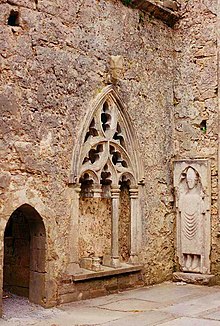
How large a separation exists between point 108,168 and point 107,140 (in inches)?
15.6

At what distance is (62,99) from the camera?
7.00 m

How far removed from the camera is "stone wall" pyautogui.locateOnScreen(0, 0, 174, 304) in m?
6.41

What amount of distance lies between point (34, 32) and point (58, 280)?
3009 millimetres

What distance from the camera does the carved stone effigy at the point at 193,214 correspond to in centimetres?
846

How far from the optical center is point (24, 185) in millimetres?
6445

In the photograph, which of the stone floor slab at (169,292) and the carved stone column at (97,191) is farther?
the carved stone column at (97,191)

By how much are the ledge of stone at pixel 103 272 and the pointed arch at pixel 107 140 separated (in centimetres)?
117

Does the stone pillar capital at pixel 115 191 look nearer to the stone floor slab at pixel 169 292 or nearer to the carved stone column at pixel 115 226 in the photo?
the carved stone column at pixel 115 226

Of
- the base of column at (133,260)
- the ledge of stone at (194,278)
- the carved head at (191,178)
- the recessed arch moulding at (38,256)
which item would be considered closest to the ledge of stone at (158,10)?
the carved head at (191,178)

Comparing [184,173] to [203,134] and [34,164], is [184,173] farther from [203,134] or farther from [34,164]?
[34,164]

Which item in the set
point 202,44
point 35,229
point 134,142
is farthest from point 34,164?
point 202,44

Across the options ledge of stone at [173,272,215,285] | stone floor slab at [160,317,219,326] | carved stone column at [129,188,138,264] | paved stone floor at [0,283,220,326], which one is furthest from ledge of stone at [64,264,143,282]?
stone floor slab at [160,317,219,326]

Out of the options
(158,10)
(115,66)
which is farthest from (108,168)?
(158,10)

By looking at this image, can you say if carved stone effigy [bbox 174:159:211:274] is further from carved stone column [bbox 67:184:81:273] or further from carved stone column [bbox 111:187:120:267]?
carved stone column [bbox 67:184:81:273]
